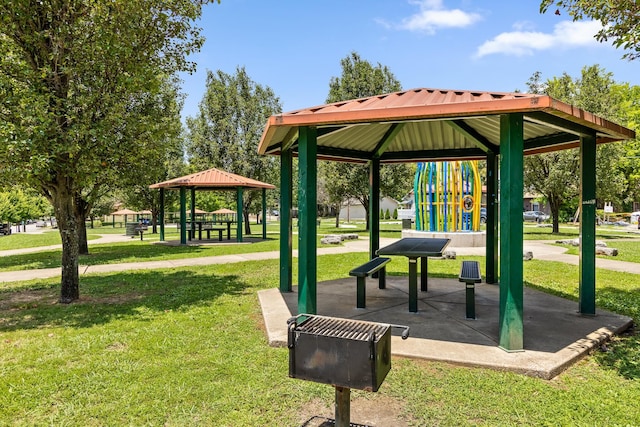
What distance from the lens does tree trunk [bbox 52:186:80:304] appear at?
7.17 m

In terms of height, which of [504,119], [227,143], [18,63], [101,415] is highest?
[227,143]

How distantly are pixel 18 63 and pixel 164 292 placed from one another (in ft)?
15.3

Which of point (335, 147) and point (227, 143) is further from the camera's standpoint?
point (227, 143)

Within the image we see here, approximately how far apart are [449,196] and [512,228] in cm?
1240

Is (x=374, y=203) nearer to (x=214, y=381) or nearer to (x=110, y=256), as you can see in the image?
(x=214, y=381)

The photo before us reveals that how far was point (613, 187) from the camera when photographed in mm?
21141

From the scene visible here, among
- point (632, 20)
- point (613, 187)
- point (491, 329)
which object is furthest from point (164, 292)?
point (613, 187)

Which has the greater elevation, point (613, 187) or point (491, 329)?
point (613, 187)

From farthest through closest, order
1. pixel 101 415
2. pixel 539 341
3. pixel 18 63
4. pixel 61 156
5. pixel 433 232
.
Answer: pixel 433 232, pixel 61 156, pixel 18 63, pixel 539 341, pixel 101 415

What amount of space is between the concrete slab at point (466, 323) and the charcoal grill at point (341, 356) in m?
2.24

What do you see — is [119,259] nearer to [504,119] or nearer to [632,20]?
[504,119]

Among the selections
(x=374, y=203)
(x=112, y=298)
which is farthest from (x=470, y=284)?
(x=112, y=298)

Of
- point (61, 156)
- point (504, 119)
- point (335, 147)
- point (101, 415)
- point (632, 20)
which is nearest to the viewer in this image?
point (101, 415)

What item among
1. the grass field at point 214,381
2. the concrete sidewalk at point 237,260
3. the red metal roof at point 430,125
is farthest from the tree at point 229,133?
the grass field at point 214,381
